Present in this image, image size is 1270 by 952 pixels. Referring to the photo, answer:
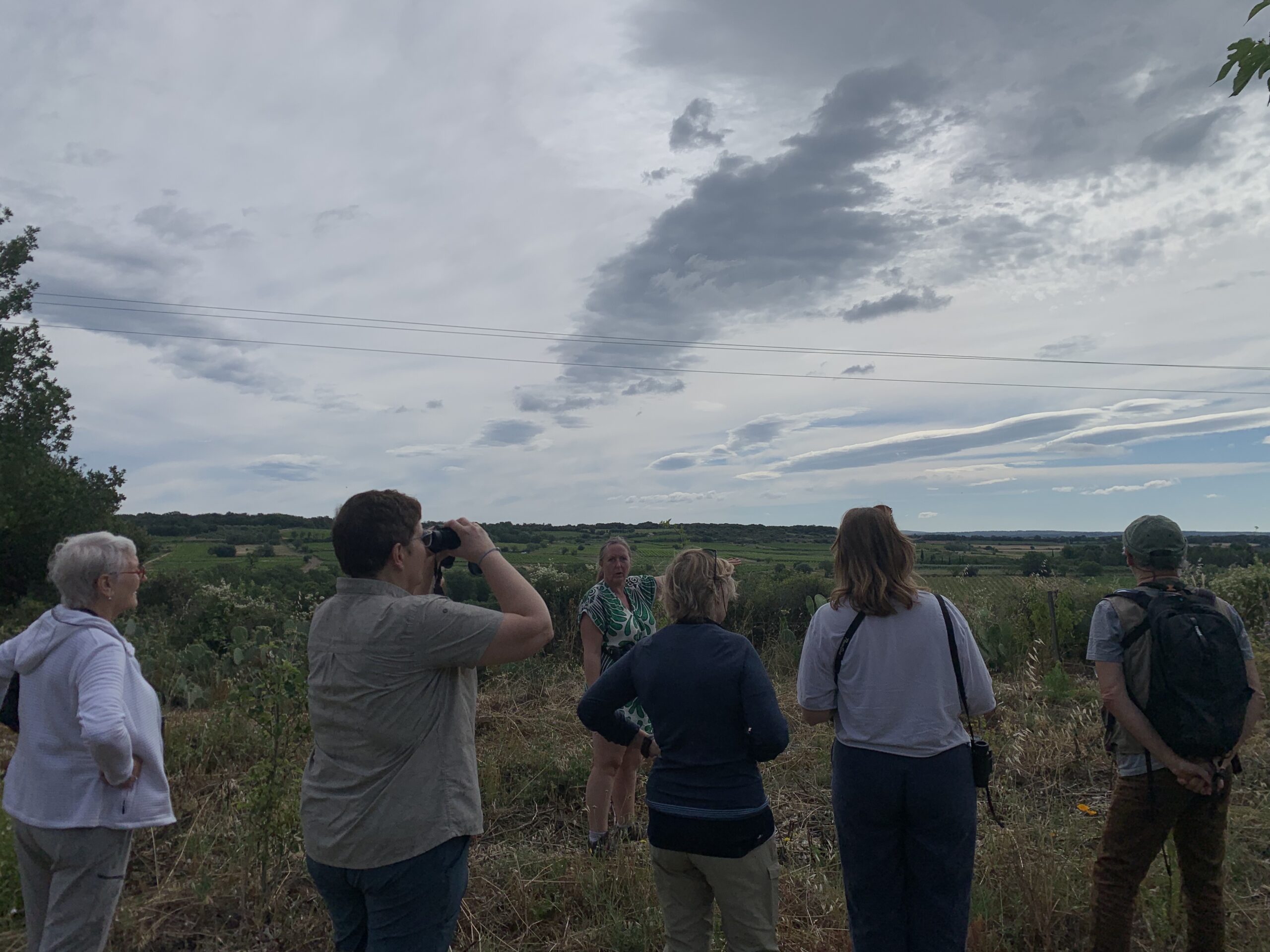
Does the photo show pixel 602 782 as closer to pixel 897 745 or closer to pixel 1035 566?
pixel 897 745

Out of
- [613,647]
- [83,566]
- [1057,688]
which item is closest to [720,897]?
[613,647]

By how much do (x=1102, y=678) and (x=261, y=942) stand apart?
3.43 m

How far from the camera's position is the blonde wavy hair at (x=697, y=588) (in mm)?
2826

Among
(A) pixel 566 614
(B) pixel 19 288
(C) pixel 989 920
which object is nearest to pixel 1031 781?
(C) pixel 989 920

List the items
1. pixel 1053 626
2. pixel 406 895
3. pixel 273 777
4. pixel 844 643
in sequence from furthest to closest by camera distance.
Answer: pixel 1053 626
pixel 273 777
pixel 844 643
pixel 406 895

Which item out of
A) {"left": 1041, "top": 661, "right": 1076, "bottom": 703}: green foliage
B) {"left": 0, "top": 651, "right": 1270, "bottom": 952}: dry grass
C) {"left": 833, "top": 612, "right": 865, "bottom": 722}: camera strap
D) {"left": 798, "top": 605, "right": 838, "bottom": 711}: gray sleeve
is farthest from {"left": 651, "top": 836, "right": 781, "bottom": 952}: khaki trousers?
{"left": 1041, "top": 661, "right": 1076, "bottom": 703}: green foliage

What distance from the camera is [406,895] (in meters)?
2.15

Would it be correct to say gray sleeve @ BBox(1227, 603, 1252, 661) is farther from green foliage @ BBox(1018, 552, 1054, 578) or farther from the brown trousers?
green foliage @ BBox(1018, 552, 1054, 578)

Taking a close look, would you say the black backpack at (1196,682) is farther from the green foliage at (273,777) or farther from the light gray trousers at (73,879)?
the light gray trousers at (73,879)

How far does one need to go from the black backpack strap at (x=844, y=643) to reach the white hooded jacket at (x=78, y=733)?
216 cm

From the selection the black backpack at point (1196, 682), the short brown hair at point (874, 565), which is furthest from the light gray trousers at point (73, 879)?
the black backpack at point (1196, 682)

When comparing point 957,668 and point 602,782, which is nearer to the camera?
point 957,668

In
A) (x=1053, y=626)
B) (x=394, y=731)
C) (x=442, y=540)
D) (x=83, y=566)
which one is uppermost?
(x=442, y=540)

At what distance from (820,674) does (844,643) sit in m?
0.13
